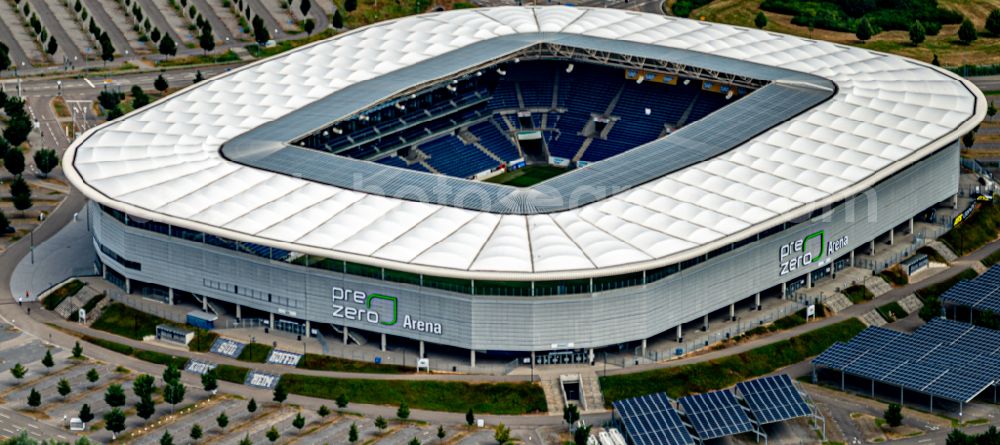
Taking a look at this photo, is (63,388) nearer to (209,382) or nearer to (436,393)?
(209,382)

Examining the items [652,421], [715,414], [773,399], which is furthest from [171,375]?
[773,399]

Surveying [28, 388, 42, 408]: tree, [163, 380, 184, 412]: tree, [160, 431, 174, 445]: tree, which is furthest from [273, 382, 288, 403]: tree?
[28, 388, 42, 408]: tree

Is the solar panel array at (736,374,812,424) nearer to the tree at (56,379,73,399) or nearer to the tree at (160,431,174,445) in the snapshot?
the tree at (160,431,174,445)

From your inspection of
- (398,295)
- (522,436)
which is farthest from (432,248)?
(522,436)

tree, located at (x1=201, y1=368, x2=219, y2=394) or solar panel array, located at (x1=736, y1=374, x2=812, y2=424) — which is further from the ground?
tree, located at (x1=201, y1=368, x2=219, y2=394)

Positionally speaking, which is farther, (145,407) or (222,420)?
(145,407)

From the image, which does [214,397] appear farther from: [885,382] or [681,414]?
[885,382]

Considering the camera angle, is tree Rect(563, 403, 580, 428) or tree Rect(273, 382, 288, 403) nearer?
tree Rect(563, 403, 580, 428)
